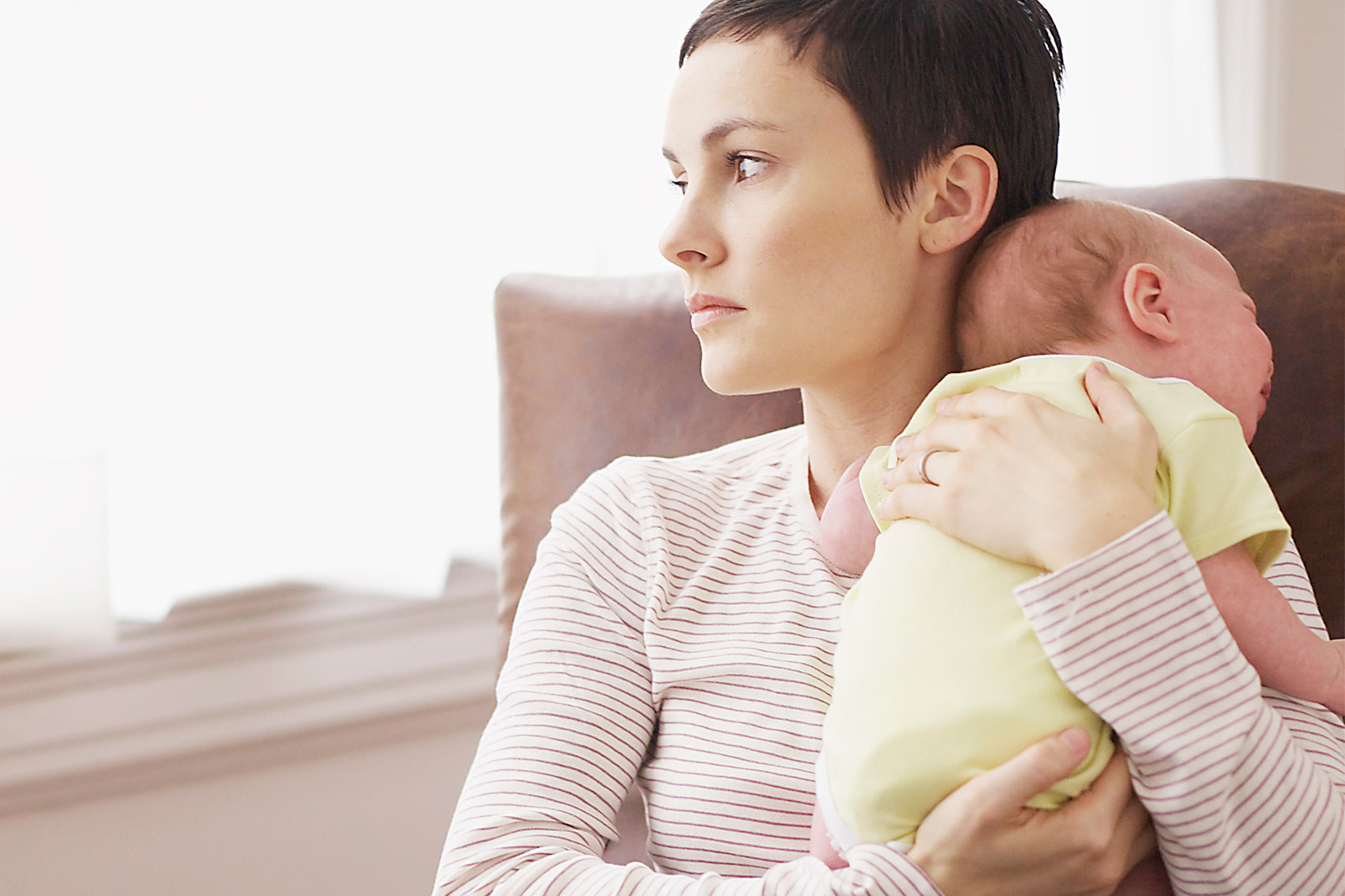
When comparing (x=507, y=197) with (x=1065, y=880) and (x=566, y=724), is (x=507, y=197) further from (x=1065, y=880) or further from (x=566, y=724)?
(x=1065, y=880)

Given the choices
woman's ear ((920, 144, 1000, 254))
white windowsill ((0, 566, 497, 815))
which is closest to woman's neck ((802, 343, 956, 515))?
woman's ear ((920, 144, 1000, 254))

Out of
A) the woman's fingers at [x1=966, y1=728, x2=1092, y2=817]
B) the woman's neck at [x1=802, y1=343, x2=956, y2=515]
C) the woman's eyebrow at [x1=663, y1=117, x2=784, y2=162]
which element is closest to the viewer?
the woman's fingers at [x1=966, y1=728, x2=1092, y2=817]

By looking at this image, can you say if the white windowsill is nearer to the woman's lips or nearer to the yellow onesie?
the woman's lips

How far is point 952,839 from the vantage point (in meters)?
0.73

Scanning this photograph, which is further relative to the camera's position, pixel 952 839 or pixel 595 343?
pixel 595 343

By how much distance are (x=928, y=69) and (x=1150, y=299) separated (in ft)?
0.93

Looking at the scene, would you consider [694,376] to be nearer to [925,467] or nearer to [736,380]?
[736,380]

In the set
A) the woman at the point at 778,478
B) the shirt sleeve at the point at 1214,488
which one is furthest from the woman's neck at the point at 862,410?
the shirt sleeve at the point at 1214,488

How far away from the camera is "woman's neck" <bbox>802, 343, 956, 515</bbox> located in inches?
42.9

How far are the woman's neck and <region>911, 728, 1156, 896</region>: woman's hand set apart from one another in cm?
41

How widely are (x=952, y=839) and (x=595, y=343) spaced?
0.84 metres

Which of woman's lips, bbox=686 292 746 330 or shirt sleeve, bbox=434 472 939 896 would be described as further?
woman's lips, bbox=686 292 746 330

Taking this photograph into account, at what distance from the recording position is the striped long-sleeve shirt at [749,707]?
2.35 ft

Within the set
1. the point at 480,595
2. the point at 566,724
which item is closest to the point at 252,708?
the point at 480,595
